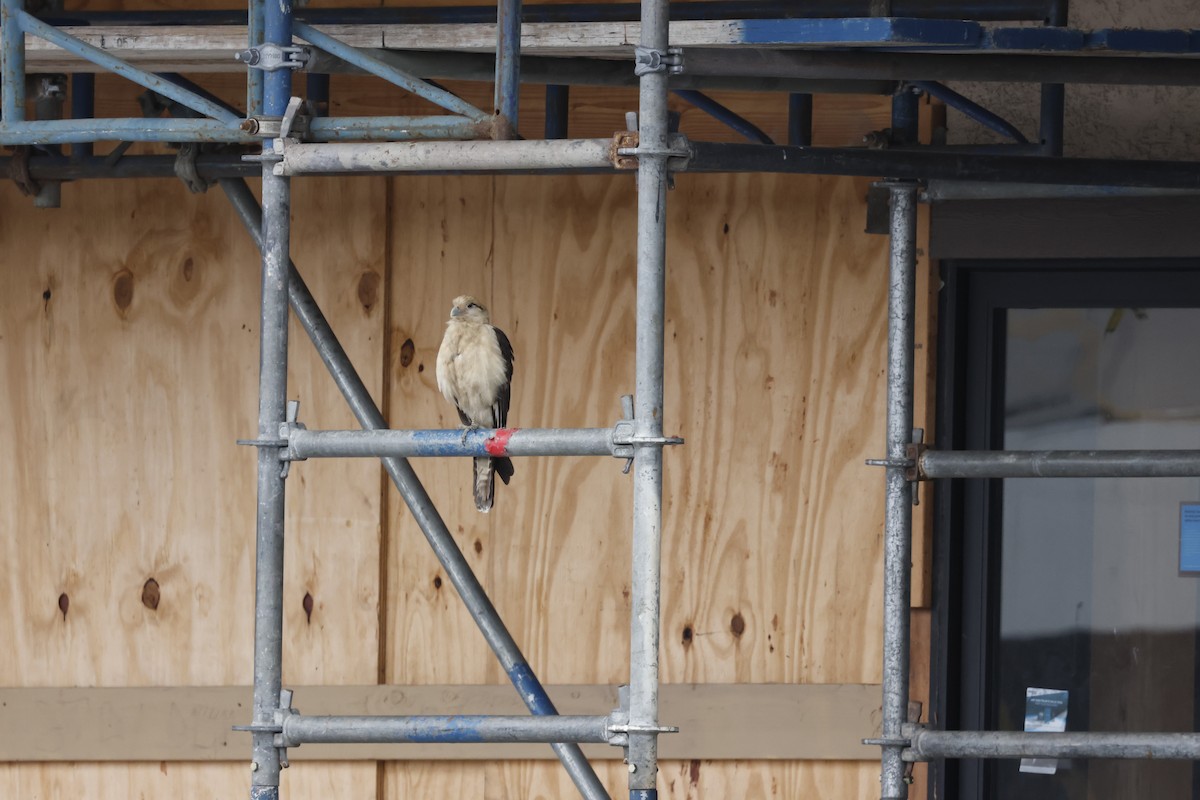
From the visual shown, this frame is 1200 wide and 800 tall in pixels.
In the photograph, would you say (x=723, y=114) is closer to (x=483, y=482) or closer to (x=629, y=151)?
(x=483, y=482)

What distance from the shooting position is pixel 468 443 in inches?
Result: 136

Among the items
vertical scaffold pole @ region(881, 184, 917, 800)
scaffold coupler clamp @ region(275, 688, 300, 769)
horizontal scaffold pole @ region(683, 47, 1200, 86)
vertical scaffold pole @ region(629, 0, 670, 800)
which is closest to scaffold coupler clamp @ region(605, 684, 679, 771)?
vertical scaffold pole @ region(629, 0, 670, 800)

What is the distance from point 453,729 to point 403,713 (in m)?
1.81

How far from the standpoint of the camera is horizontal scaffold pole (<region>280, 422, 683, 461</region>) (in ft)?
11.1

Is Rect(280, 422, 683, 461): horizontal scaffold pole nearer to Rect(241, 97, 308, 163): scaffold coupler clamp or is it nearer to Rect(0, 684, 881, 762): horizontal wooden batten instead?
Rect(241, 97, 308, 163): scaffold coupler clamp

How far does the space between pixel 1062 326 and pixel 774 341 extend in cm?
86

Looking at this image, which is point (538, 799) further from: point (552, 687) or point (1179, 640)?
point (1179, 640)

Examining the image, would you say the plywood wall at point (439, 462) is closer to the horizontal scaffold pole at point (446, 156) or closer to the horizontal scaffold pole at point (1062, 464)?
the horizontal scaffold pole at point (1062, 464)

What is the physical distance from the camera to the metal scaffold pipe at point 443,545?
427cm

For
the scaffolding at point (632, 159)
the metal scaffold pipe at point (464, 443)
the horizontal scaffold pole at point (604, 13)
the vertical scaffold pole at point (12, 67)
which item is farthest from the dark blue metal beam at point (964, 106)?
the vertical scaffold pole at point (12, 67)

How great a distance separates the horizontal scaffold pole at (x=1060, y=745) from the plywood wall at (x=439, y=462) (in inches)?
42.4

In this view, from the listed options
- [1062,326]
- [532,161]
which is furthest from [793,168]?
[1062,326]

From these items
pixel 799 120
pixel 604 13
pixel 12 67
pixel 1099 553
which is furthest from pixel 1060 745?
pixel 12 67

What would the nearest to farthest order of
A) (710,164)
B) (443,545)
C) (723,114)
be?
1. (710,164)
2. (443,545)
3. (723,114)
